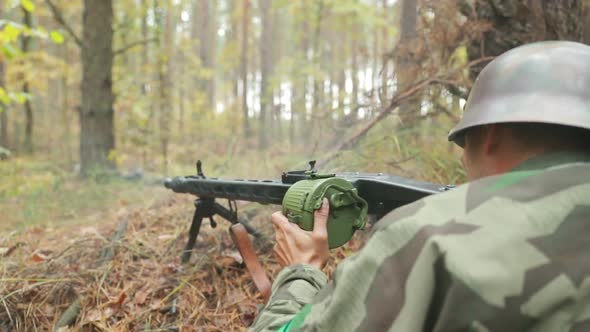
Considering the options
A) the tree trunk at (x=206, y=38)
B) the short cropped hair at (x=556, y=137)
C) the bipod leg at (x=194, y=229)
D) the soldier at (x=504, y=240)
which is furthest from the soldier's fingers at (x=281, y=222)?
the tree trunk at (x=206, y=38)

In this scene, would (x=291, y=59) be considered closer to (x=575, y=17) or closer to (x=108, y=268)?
(x=575, y=17)

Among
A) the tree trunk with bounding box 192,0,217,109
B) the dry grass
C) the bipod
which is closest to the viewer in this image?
the bipod

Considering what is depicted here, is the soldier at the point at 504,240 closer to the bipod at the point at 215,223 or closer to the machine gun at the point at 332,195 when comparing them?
the machine gun at the point at 332,195

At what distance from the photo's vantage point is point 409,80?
4125 mm

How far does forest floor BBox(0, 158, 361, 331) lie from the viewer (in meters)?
2.46

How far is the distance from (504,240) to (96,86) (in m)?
7.76

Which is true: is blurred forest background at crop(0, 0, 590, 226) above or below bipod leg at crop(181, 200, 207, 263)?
above

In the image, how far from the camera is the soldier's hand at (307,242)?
1594 mm

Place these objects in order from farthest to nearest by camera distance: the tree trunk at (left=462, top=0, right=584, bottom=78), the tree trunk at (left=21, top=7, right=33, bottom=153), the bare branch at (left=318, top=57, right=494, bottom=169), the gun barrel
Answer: the tree trunk at (left=21, top=7, right=33, bottom=153)
the bare branch at (left=318, top=57, right=494, bottom=169)
the tree trunk at (left=462, top=0, right=584, bottom=78)
the gun barrel

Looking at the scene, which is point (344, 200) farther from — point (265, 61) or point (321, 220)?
point (265, 61)

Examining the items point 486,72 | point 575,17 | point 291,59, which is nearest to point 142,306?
point 486,72

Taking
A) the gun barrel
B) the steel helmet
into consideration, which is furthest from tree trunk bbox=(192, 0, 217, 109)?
the steel helmet

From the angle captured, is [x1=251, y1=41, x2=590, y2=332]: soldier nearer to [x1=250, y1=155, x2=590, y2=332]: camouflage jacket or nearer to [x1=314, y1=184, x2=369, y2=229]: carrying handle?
[x1=250, y1=155, x2=590, y2=332]: camouflage jacket

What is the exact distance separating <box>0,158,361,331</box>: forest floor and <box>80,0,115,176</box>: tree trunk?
3.93 metres
